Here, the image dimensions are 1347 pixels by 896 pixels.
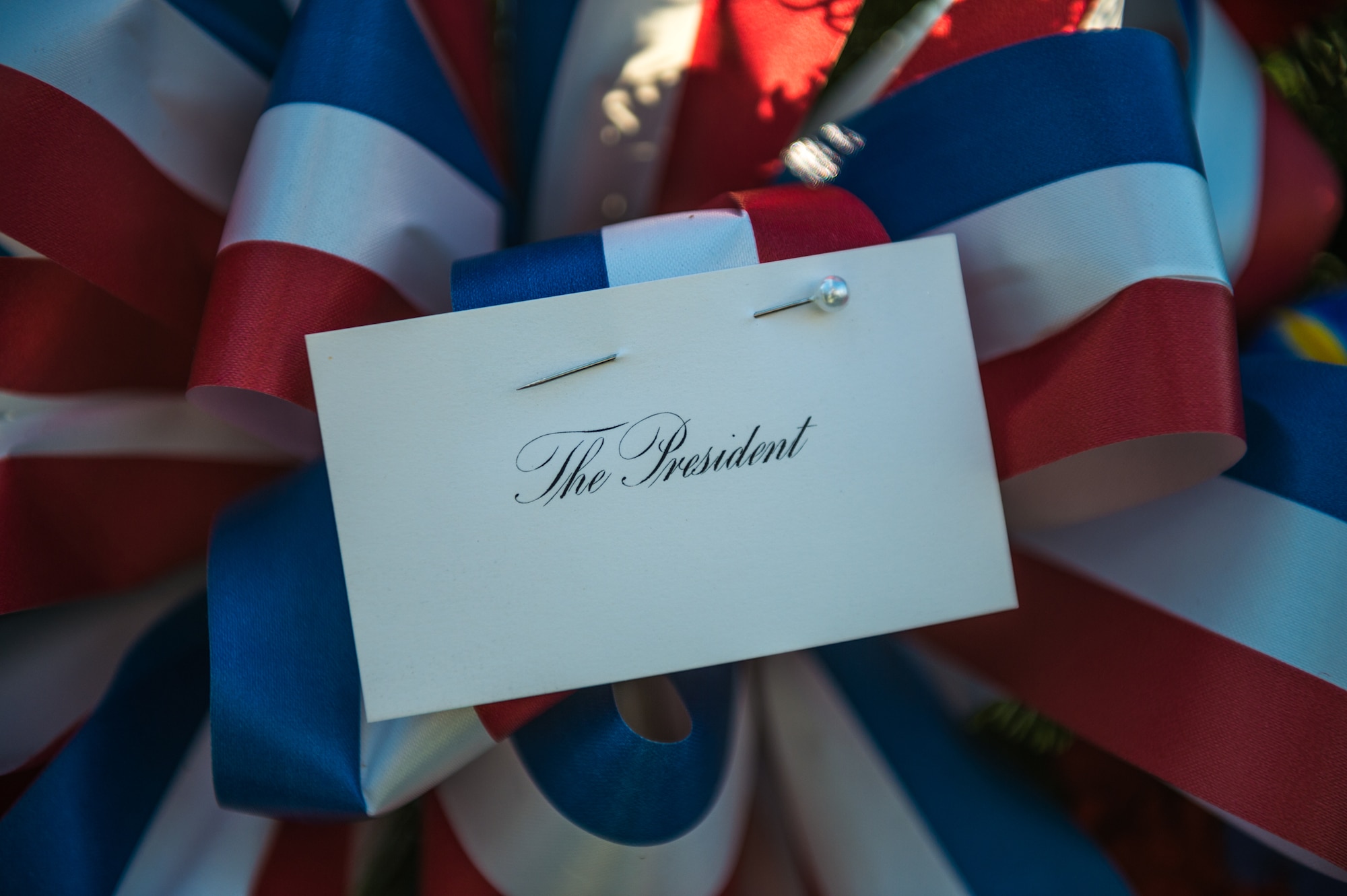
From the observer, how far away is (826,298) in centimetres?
48

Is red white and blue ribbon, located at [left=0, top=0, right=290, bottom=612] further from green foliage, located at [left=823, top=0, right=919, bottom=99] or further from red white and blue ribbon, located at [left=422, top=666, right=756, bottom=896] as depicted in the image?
green foliage, located at [left=823, top=0, right=919, bottom=99]

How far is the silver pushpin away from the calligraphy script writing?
0.07m

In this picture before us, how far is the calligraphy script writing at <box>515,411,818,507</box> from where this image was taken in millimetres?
477

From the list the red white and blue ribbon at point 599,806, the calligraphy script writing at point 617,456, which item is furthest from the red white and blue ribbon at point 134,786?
the calligraphy script writing at point 617,456

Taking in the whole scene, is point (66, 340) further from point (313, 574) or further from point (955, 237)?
point (955, 237)

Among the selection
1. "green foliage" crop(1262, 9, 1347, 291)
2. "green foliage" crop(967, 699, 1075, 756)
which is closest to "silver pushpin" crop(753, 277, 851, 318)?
"green foliage" crop(967, 699, 1075, 756)

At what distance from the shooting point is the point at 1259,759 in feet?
1.70

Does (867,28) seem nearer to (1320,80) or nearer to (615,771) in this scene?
(1320,80)

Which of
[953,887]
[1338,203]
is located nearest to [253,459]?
[953,887]

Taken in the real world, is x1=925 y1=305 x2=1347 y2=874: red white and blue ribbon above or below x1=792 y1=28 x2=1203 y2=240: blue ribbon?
below

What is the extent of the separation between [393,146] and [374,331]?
123 millimetres

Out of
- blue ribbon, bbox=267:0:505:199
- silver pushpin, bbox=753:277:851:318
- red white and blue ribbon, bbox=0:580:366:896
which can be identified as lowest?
red white and blue ribbon, bbox=0:580:366:896

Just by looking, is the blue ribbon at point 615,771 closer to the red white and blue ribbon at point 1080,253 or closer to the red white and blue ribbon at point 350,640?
the red white and blue ribbon at point 350,640

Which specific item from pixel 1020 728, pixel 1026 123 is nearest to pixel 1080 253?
pixel 1026 123
